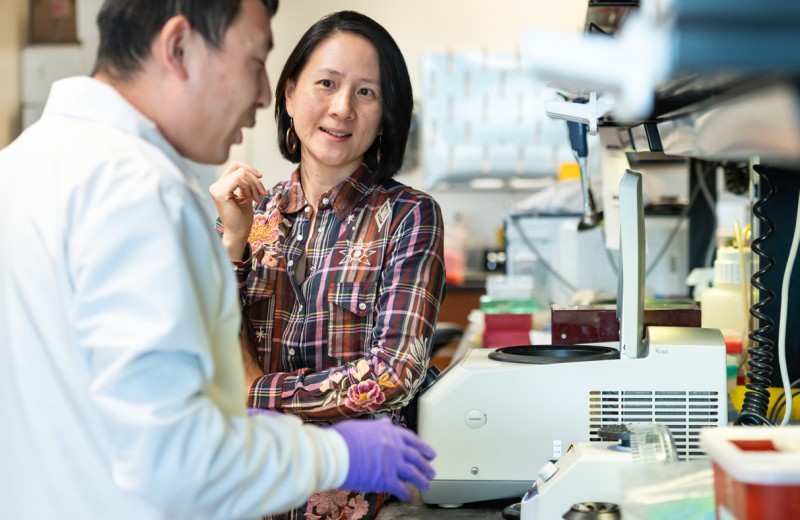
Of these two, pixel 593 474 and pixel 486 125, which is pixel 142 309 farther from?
pixel 486 125

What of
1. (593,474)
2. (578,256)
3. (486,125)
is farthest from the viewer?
(486,125)

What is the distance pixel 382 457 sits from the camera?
41.3 inches

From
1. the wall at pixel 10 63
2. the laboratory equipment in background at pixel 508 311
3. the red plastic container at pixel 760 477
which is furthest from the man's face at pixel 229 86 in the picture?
the wall at pixel 10 63

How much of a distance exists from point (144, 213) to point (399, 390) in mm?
766

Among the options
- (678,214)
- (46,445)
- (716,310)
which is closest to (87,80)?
(46,445)

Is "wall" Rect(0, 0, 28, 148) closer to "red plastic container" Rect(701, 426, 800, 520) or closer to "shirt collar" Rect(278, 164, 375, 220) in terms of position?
"shirt collar" Rect(278, 164, 375, 220)

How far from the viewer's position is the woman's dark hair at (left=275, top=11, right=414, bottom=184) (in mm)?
1730

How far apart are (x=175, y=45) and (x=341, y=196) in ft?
2.53

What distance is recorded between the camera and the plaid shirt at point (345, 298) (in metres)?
1.59

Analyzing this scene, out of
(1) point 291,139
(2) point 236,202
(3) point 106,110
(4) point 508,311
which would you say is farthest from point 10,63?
(3) point 106,110

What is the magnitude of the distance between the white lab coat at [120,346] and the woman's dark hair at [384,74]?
29.2 inches

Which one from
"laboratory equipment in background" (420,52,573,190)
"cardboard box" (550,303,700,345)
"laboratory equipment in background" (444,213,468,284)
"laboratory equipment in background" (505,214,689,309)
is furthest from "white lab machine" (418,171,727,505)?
"laboratory equipment in background" (420,52,573,190)

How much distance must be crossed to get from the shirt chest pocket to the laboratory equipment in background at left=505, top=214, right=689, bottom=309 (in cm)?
144

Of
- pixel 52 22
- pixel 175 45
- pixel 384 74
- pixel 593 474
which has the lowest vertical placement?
pixel 593 474
